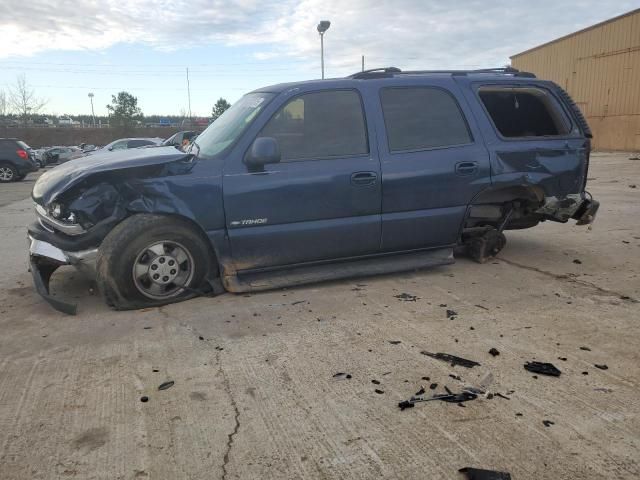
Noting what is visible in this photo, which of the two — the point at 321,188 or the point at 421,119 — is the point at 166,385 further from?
the point at 421,119

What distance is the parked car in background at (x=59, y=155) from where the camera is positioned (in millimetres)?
33500

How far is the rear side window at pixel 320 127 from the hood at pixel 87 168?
82 centimetres

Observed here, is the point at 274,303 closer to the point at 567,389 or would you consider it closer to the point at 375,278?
the point at 375,278

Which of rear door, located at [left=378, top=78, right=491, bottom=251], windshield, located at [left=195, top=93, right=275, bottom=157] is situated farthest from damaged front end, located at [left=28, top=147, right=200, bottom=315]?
rear door, located at [left=378, top=78, right=491, bottom=251]

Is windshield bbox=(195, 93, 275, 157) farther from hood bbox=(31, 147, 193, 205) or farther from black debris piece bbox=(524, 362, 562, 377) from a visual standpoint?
black debris piece bbox=(524, 362, 562, 377)

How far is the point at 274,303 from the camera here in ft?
14.5

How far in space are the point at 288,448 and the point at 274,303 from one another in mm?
2036

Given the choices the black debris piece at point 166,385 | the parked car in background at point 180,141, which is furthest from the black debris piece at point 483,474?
the parked car in background at point 180,141

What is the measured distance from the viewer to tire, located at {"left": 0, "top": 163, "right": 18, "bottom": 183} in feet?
63.4

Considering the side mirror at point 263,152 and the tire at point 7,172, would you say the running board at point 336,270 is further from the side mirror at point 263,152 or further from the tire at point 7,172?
the tire at point 7,172

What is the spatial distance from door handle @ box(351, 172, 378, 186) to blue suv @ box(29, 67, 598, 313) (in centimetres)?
1

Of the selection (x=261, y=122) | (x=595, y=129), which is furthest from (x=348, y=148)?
(x=595, y=129)

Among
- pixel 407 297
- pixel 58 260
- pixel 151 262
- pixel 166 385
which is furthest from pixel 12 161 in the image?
pixel 166 385

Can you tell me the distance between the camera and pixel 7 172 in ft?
63.6
